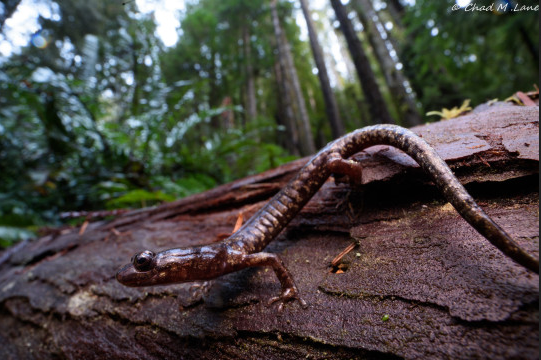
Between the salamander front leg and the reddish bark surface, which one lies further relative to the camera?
the salamander front leg

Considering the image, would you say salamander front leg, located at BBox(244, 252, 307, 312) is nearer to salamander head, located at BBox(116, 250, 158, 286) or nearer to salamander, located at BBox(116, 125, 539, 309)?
salamander, located at BBox(116, 125, 539, 309)

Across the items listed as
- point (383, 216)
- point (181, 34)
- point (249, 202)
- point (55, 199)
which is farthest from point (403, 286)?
point (181, 34)

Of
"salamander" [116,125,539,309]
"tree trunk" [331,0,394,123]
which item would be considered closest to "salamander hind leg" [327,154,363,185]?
"salamander" [116,125,539,309]

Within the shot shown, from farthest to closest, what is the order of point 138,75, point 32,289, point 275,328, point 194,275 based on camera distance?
point 138,75 < point 32,289 < point 194,275 < point 275,328

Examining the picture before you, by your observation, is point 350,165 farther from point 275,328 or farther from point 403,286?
point 275,328

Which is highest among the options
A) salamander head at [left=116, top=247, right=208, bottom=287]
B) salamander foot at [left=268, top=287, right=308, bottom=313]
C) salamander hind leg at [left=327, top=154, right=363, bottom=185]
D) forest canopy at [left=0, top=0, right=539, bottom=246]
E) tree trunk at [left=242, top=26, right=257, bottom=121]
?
tree trunk at [left=242, top=26, right=257, bottom=121]

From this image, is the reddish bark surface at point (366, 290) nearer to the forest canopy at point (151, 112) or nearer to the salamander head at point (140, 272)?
the salamander head at point (140, 272)

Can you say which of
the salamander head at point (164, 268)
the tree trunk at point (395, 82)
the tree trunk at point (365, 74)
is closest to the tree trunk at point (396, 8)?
the tree trunk at point (395, 82)
